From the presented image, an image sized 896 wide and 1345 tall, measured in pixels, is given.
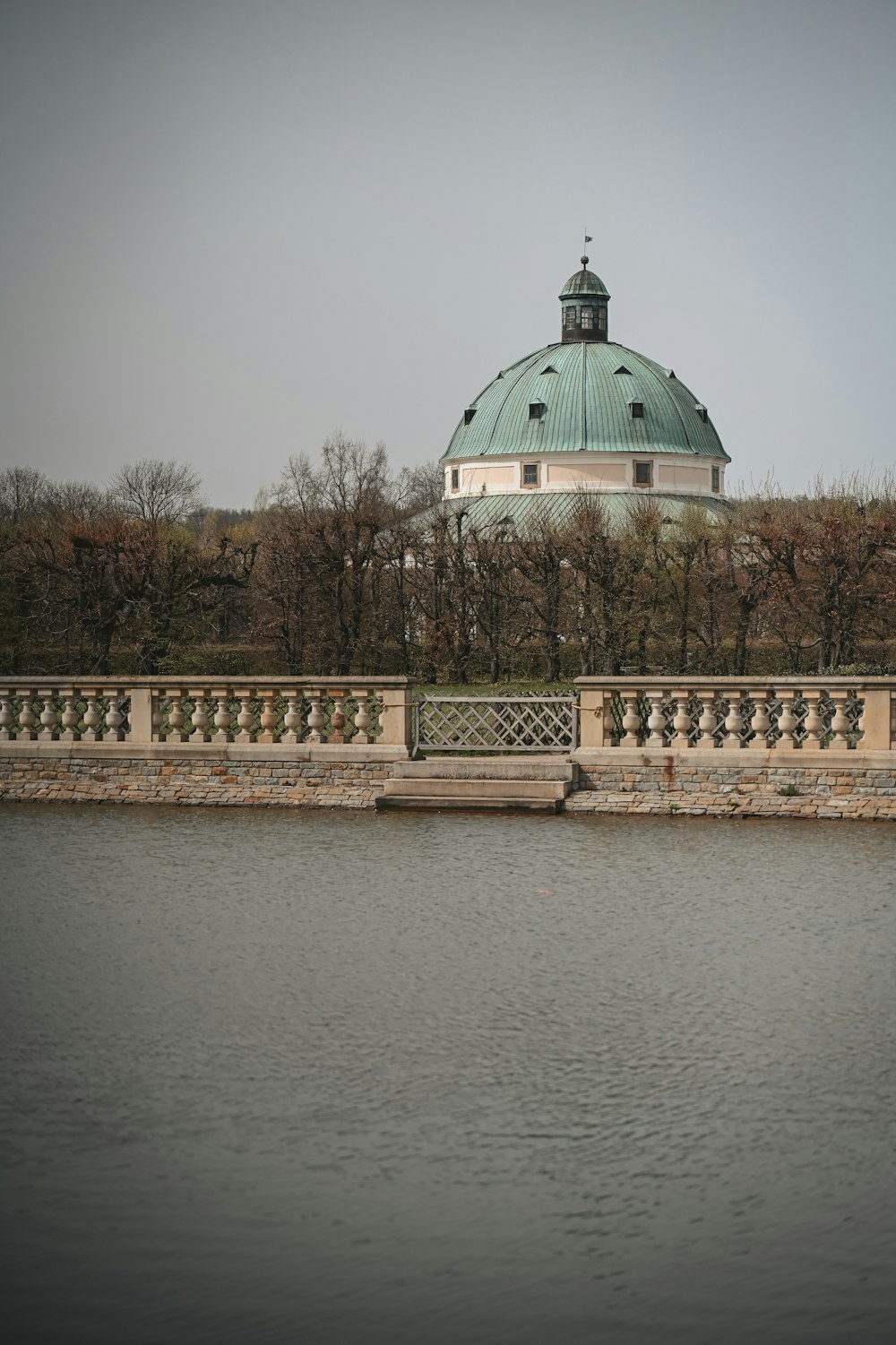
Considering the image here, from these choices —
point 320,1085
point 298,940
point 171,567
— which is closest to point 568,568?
point 171,567

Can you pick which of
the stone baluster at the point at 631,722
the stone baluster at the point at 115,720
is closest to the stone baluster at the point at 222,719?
the stone baluster at the point at 115,720

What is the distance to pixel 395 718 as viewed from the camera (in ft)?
67.4

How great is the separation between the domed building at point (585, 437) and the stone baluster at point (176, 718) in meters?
52.5

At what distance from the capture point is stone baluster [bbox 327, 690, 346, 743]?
67.6 feet

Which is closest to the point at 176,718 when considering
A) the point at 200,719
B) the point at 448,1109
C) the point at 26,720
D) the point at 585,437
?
the point at 200,719

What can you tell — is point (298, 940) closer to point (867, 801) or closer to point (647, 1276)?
point (647, 1276)

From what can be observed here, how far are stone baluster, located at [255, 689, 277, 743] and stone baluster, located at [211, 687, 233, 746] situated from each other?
Result: 0.43m

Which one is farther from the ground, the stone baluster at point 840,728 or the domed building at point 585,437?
the domed building at point 585,437

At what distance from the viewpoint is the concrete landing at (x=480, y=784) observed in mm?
19533

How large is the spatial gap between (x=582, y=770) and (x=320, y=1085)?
11.5 meters

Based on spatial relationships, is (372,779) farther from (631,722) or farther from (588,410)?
(588,410)

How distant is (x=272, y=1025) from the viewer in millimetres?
9781

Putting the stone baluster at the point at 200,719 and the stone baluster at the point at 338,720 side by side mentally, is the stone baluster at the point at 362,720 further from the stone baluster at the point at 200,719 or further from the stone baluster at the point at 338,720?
the stone baluster at the point at 200,719

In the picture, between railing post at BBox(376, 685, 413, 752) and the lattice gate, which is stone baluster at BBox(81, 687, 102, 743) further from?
the lattice gate
